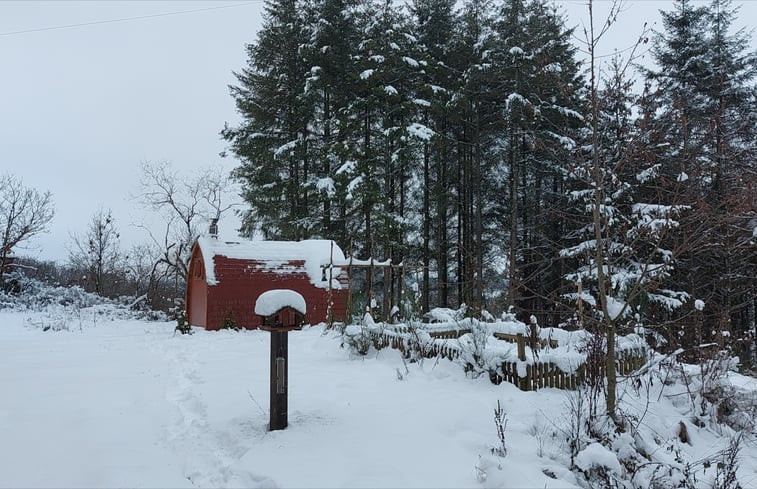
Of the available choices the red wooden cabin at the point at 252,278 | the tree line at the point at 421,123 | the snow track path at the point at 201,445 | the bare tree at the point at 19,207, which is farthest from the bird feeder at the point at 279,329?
the bare tree at the point at 19,207

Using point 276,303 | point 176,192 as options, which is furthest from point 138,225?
point 276,303

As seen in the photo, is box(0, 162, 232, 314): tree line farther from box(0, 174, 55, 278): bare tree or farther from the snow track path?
the snow track path

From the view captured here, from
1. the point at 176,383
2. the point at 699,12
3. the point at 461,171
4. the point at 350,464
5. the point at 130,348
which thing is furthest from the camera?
the point at 461,171

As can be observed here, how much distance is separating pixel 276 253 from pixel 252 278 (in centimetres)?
127

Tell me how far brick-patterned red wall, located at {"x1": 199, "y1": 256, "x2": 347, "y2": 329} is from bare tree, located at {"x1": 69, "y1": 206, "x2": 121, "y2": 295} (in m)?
14.5

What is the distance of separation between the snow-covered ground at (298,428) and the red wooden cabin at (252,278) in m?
6.46

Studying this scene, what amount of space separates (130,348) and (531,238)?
17677 millimetres

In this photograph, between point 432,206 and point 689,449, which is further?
point 432,206

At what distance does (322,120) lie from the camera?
72.7 feet

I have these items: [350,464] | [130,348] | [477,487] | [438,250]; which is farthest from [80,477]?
[438,250]

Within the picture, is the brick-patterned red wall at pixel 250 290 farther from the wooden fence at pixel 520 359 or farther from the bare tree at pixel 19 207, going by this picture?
the bare tree at pixel 19 207

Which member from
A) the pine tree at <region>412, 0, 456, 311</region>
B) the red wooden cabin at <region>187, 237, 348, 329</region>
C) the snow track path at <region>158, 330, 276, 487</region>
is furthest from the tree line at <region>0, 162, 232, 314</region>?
the snow track path at <region>158, 330, 276, 487</region>

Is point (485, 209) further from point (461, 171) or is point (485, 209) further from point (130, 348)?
point (130, 348)

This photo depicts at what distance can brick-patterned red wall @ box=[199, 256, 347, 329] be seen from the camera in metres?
14.3
